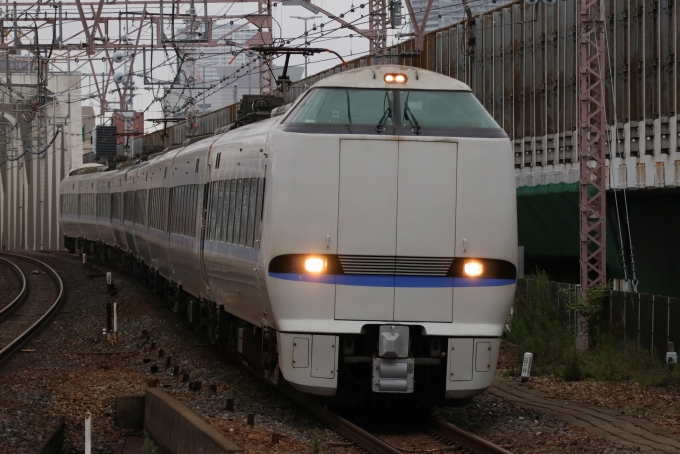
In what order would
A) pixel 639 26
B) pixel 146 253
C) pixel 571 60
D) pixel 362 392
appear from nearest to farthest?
1. pixel 362 392
2. pixel 639 26
3. pixel 571 60
4. pixel 146 253

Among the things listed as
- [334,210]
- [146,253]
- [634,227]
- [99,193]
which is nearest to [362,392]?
[334,210]

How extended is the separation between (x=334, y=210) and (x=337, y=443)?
1891 millimetres

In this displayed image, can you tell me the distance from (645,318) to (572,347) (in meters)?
1.01

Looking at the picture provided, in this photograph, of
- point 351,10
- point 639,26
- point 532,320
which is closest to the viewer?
point 532,320

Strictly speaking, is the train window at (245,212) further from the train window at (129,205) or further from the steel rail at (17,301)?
the train window at (129,205)

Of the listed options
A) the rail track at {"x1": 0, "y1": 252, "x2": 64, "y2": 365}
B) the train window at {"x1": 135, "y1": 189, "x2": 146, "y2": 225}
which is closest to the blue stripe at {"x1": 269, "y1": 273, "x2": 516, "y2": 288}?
the rail track at {"x1": 0, "y1": 252, "x2": 64, "y2": 365}

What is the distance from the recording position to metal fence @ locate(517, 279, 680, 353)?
14.9m

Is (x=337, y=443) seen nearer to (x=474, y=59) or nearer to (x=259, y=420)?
(x=259, y=420)

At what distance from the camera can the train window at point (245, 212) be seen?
38.2ft

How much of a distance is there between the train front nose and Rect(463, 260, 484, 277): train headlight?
157 mm

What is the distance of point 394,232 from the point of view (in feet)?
32.8

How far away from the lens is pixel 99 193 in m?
37.3

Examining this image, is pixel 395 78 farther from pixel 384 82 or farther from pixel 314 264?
pixel 314 264

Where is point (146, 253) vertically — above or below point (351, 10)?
below
